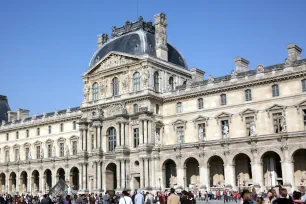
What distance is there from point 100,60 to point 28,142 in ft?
80.8

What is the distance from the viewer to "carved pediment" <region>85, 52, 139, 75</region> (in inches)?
2291

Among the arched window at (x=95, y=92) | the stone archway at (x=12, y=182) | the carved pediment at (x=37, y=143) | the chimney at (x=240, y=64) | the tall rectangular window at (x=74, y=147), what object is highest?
the chimney at (x=240, y=64)

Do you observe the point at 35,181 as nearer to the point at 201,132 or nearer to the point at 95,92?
the point at 95,92

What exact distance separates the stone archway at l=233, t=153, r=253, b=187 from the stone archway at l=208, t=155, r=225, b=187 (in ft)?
6.11

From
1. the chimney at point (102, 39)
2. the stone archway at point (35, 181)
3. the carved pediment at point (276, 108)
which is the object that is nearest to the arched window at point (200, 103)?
the carved pediment at point (276, 108)

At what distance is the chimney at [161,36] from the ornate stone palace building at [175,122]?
5.3 inches

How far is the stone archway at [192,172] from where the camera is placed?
5312cm

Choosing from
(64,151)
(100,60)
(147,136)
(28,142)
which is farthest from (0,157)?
(147,136)

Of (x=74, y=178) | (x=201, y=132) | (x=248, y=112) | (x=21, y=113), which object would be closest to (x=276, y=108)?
(x=248, y=112)

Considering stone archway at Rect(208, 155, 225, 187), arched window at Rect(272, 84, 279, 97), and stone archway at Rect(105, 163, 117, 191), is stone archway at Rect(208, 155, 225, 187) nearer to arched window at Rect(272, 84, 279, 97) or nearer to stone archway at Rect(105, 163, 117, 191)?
arched window at Rect(272, 84, 279, 97)

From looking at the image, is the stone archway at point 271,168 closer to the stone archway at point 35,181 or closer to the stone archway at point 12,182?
the stone archway at point 35,181

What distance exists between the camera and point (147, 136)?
178 feet

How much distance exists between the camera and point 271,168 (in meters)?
47.3

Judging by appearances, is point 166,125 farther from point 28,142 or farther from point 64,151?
point 28,142
